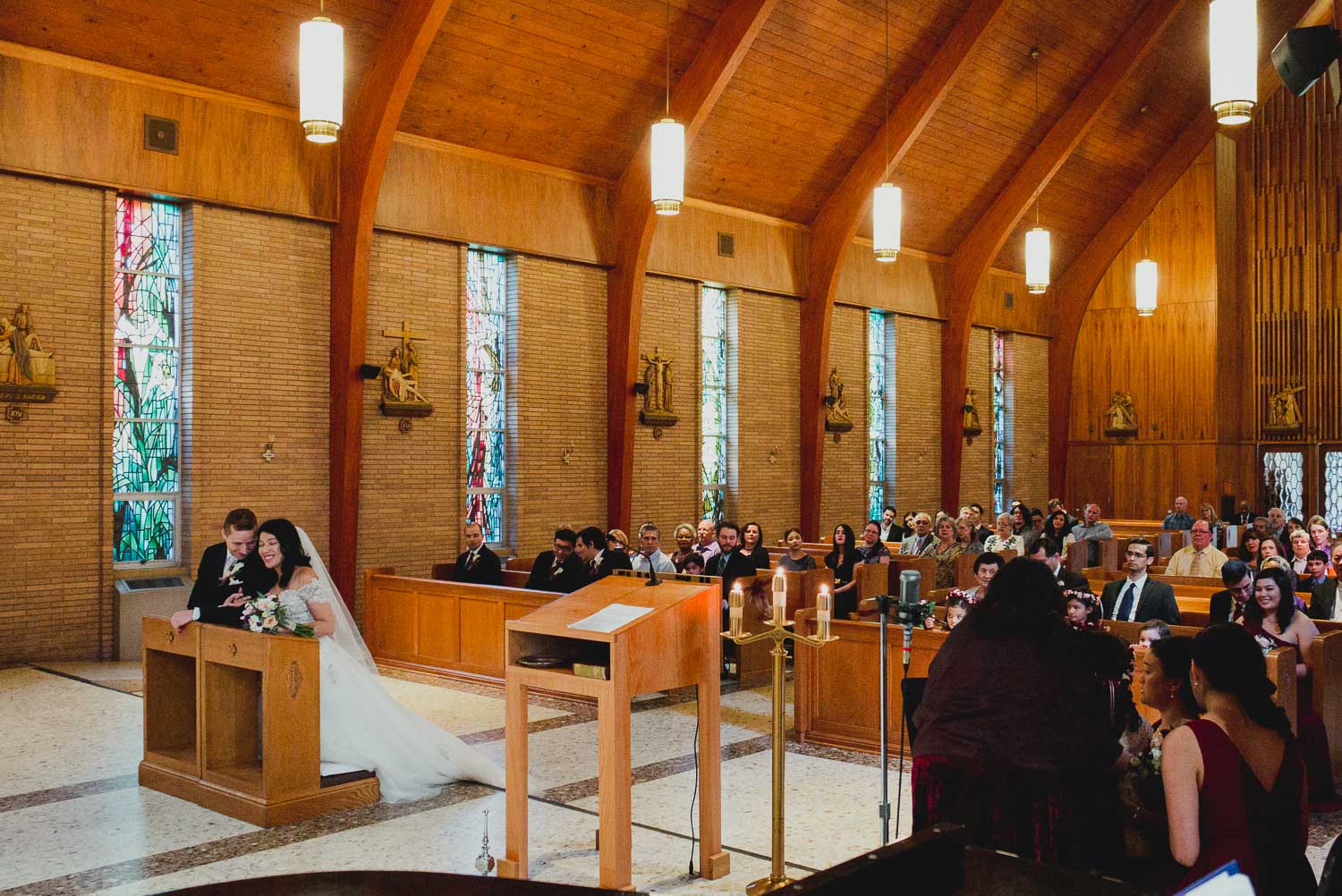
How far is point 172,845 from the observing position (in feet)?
16.6

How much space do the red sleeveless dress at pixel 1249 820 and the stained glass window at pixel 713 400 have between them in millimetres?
12126

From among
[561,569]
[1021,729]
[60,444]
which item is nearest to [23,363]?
[60,444]

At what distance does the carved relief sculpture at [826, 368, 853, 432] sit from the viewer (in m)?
16.7

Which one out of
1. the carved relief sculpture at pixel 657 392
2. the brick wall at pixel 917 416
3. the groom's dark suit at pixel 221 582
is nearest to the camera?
the groom's dark suit at pixel 221 582

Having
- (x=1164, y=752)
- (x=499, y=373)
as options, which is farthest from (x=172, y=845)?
(x=499, y=373)

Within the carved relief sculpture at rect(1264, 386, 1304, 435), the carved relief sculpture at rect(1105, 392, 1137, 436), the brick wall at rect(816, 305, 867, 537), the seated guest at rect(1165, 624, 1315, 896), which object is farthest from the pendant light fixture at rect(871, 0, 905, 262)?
the carved relief sculpture at rect(1105, 392, 1137, 436)

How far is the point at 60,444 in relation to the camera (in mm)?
9719

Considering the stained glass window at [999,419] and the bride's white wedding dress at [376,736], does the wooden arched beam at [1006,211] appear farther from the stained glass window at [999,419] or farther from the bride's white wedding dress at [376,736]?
the bride's white wedding dress at [376,736]

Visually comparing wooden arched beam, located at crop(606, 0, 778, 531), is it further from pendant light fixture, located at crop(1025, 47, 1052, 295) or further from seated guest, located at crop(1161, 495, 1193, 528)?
seated guest, located at crop(1161, 495, 1193, 528)

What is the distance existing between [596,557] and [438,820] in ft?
12.7

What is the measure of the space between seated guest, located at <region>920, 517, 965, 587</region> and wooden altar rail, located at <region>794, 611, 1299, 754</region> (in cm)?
421

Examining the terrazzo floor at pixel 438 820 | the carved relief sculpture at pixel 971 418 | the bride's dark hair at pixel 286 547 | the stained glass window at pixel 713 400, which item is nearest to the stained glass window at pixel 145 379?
the terrazzo floor at pixel 438 820

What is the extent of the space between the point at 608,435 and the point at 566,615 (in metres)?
9.45

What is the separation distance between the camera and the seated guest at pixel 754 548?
10.5 meters
